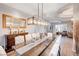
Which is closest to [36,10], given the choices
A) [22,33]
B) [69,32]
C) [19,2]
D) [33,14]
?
[33,14]

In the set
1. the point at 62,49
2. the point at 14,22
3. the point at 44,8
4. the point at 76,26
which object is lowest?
the point at 62,49

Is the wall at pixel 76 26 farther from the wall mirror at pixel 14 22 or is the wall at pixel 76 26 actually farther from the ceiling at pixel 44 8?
the wall mirror at pixel 14 22

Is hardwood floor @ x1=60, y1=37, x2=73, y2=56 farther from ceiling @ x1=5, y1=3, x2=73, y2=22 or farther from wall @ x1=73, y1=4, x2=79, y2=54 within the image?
ceiling @ x1=5, y1=3, x2=73, y2=22

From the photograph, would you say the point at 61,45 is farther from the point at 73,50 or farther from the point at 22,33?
the point at 22,33

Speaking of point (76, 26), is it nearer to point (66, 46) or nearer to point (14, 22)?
point (66, 46)

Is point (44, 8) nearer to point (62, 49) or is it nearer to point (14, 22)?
point (14, 22)

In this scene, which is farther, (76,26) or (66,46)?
(66,46)

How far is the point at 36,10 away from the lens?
2.69 metres

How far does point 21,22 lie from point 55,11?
0.86 meters

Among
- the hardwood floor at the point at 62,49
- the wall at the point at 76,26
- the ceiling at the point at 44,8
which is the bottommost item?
the hardwood floor at the point at 62,49

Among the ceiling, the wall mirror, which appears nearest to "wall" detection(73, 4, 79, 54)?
the ceiling

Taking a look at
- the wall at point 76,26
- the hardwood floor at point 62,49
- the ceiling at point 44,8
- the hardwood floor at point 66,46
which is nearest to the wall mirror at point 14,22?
the ceiling at point 44,8

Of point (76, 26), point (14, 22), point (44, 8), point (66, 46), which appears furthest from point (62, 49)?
point (14, 22)

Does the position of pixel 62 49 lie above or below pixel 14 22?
below
